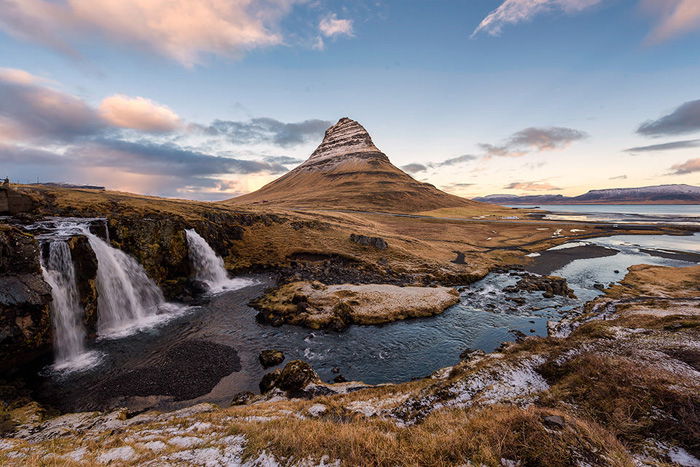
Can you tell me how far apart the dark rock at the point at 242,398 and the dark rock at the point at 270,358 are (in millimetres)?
3938

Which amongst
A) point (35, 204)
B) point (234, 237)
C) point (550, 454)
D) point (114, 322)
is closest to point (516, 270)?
point (550, 454)

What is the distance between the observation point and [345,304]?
32312 mm

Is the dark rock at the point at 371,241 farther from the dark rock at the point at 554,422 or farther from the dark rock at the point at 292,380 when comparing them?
the dark rock at the point at 554,422

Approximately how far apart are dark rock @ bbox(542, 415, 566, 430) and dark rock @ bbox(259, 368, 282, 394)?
15992 millimetres

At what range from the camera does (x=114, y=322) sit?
1095 inches

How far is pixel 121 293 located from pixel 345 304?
25.2 metres

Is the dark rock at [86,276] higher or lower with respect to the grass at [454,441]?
higher

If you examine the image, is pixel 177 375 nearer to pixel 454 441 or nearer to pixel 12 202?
pixel 454 441

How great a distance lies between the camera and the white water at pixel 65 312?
72.8ft

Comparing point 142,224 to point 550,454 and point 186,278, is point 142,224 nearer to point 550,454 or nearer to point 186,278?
point 186,278

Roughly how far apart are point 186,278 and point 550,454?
44498 millimetres

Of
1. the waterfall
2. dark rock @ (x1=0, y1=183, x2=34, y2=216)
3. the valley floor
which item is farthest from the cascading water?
the valley floor

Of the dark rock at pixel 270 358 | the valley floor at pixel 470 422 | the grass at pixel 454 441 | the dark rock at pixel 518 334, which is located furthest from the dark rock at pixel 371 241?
the grass at pixel 454 441

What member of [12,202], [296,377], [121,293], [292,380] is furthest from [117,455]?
[12,202]
